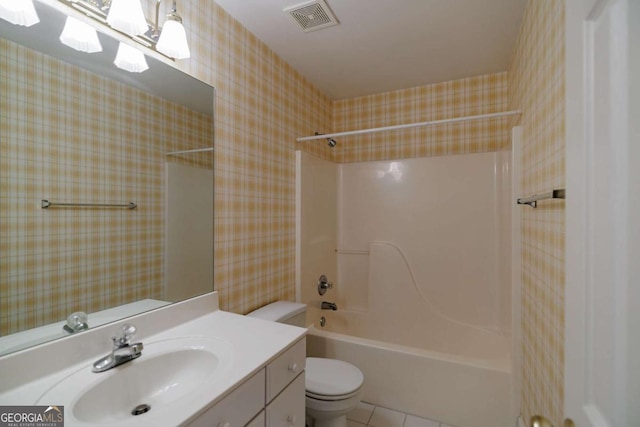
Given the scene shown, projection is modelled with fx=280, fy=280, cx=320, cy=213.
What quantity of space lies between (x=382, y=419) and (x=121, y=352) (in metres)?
1.60

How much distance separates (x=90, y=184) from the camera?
1.01 metres

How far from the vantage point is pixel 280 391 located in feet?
3.41

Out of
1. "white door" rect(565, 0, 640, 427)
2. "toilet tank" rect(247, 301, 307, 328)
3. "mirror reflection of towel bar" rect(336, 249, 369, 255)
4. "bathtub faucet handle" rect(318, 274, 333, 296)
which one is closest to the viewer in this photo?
"white door" rect(565, 0, 640, 427)

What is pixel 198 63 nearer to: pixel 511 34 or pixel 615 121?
pixel 615 121

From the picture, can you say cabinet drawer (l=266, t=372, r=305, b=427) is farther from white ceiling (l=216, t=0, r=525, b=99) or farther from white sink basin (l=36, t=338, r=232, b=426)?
white ceiling (l=216, t=0, r=525, b=99)

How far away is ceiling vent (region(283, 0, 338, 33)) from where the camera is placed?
149 centimetres

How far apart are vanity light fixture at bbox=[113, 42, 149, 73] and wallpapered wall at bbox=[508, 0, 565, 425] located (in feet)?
5.25

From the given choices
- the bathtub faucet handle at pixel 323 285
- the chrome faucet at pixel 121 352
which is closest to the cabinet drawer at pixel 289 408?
the chrome faucet at pixel 121 352

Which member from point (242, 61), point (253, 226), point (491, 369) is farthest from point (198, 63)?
point (491, 369)

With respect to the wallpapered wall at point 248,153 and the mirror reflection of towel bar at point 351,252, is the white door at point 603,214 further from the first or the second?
the mirror reflection of towel bar at point 351,252

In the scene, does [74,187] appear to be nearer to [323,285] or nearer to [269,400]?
[269,400]

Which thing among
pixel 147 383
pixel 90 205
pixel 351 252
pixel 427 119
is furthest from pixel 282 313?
pixel 427 119

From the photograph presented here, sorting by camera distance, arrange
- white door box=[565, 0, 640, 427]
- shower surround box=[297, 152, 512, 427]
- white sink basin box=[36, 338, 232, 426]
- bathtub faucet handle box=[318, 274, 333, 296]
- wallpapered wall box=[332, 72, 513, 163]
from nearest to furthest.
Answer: white door box=[565, 0, 640, 427]
white sink basin box=[36, 338, 232, 426]
shower surround box=[297, 152, 512, 427]
wallpapered wall box=[332, 72, 513, 163]
bathtub faucet handle box=[318, 274, 333, 296]

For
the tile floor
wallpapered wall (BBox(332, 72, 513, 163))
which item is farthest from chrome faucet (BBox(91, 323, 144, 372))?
wallpapered wall (BBox(332, 72, 513, 163))
